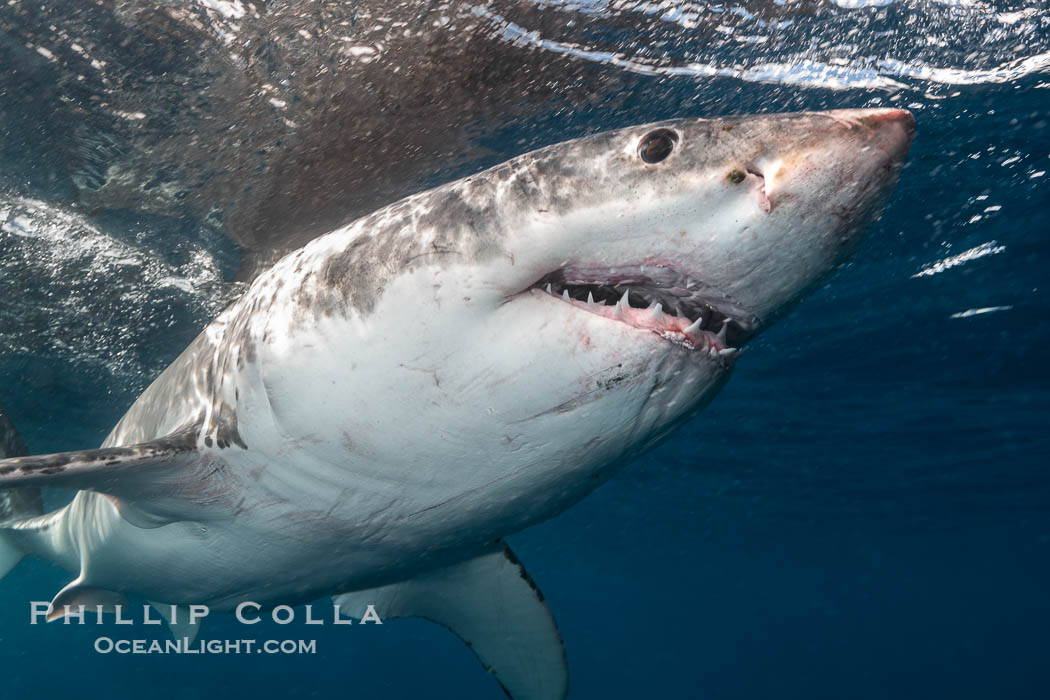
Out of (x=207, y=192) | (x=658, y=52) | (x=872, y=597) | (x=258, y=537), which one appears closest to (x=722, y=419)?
(x=658, y=52)

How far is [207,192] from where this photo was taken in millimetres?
7551

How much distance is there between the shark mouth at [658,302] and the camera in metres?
2.24

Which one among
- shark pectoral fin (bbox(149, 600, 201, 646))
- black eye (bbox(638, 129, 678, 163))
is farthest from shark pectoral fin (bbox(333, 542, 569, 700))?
black eye (bbox(638, 129, 678, 163))

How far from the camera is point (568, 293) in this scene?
2385 millimetres

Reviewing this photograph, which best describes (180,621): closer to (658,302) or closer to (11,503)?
(11,503)

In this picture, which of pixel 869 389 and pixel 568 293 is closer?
pixel 568 293

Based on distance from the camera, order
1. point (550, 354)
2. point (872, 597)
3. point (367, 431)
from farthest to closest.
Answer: point (872, 597) < point (367, 431) < point (550, 354)

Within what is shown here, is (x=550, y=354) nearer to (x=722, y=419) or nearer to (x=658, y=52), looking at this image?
(x=658, y=52)

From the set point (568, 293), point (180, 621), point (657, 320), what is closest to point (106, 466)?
point (568, 293)

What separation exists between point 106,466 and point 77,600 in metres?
4.21

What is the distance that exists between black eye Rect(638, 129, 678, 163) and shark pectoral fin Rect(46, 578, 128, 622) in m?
6.72

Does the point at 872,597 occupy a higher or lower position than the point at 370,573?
lower

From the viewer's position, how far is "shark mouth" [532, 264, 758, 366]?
2244 millimetres

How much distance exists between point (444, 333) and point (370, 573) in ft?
9.11
